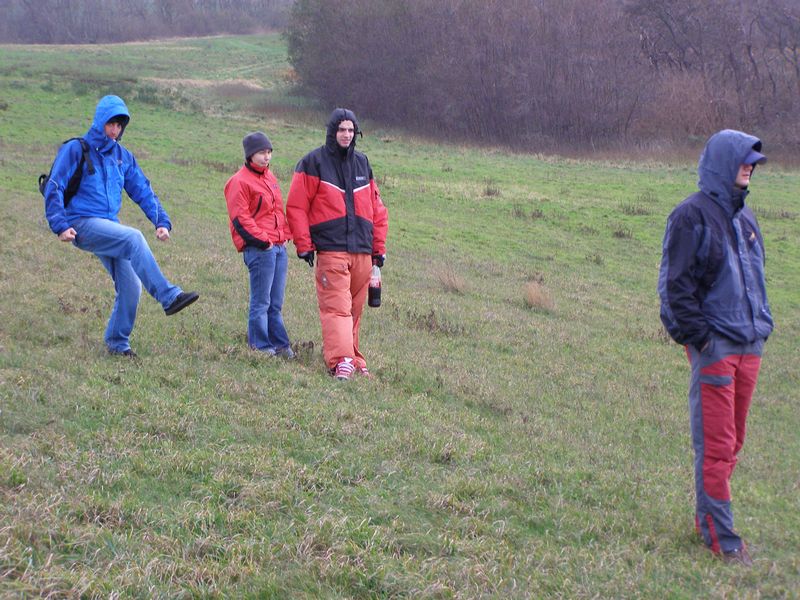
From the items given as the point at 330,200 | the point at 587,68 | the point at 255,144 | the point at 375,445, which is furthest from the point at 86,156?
the point at 587,68

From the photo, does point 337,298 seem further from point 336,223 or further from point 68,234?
point 68,234

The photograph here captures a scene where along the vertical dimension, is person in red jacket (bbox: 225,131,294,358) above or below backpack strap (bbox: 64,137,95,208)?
below

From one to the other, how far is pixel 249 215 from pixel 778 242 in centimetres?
1655

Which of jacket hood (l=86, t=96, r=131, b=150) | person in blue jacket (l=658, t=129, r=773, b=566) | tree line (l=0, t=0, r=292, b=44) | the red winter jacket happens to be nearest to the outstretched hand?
jacket hood (l=86, t=96, r=131, b=150)

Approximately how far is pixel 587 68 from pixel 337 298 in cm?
4088

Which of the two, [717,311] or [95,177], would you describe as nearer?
[717,311]

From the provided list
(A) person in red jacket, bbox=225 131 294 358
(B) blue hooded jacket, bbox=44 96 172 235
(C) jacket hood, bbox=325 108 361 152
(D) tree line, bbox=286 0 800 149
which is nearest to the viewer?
Result: (B) blue hooded jacket, bbox=44 96 172 235

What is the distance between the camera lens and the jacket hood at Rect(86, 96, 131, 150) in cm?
668

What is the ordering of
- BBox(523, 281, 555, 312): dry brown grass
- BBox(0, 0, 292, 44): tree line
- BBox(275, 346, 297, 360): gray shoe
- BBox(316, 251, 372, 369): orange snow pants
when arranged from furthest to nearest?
BBox(0, 0, 292, 44): tree line < BBox(523, 281, 555, 312): dry brown grass < BBox(275, 346, 297, 360): gray shoe < BBox(316, 251, 372, 369): orange snow pants

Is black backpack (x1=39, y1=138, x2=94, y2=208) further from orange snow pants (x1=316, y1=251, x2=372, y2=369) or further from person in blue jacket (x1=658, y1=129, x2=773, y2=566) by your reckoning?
person in blue jacket (x1=658, y1=129, x2=773, y2=566)

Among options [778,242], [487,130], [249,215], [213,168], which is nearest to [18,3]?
[487,130]

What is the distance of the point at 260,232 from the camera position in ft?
25.0

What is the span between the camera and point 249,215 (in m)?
7.65

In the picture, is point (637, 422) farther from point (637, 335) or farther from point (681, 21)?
point (681, 21)
